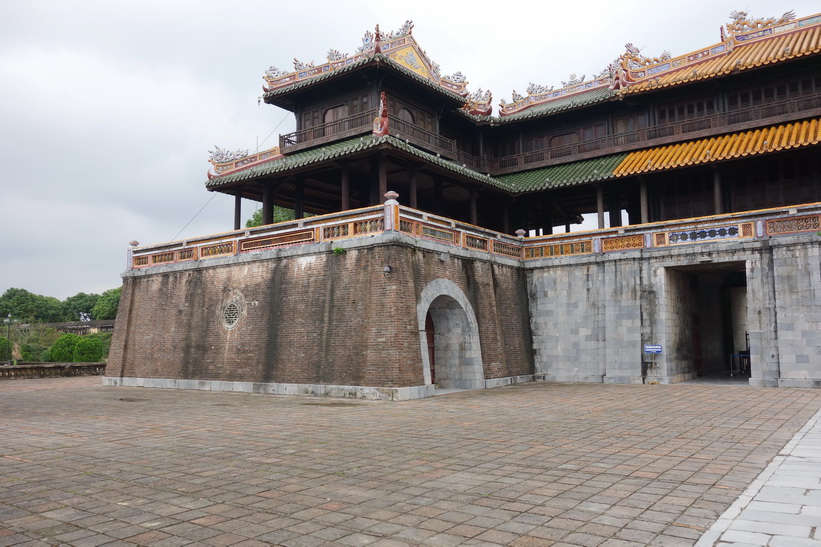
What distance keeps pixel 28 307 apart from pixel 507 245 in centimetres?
6387

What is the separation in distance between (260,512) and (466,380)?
12990mm

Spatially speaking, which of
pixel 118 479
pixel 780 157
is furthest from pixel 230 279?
pixel 780 157

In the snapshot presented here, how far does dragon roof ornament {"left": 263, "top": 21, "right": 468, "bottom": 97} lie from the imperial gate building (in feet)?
0.35

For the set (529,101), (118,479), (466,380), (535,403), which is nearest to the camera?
(118,479)

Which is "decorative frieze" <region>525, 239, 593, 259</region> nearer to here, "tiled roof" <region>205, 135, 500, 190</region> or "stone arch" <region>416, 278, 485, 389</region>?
"tiled roof" <region>205, 135, 500, 190</region>

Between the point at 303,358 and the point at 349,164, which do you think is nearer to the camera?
the point at 303,358

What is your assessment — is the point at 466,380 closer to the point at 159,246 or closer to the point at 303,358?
the point at 303,358

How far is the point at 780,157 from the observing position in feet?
64.0

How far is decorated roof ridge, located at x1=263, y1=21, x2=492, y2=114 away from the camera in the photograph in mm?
20344

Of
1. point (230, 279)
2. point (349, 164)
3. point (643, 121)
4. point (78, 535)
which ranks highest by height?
point (643, 121)

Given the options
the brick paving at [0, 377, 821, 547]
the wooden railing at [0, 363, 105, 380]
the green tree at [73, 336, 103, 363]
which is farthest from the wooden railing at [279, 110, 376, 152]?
the green tree at [73, 336, 103, 363]

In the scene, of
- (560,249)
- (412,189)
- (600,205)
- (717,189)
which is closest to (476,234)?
(412,189)

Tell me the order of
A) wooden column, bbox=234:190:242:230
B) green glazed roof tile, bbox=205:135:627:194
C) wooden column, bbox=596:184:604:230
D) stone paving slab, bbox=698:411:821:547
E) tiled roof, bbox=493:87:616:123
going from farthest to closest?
1. tiled roof, bbox=493:87:616:123
2. wooden column, bbox=234:190:242:230
3. wooden column, bbox=596:184:604:230
4. green glazed roof tile, bbox=205:135:627:194
5. stone paving slab, bbox=698:411:821:547

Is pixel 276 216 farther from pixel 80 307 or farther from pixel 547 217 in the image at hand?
pixel 80 307
